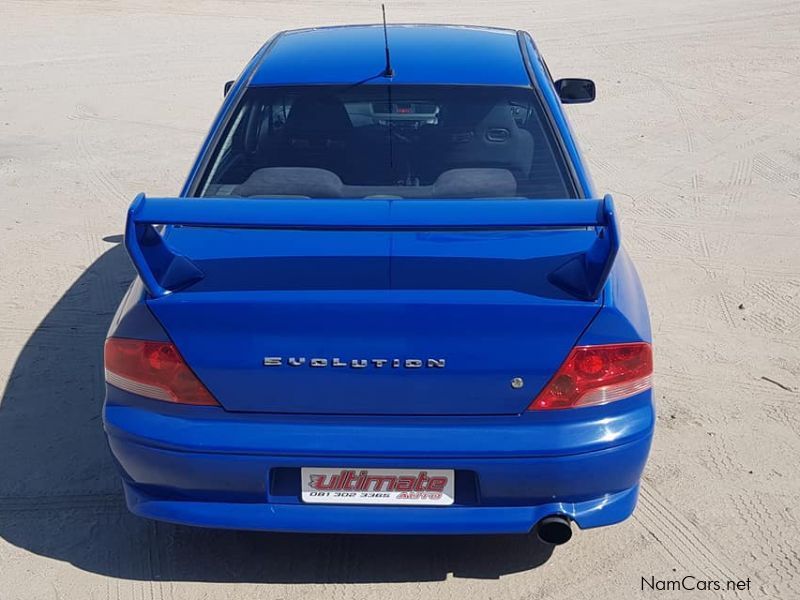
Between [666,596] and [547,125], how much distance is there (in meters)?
1.81

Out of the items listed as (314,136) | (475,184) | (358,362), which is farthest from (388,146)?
(358,362)

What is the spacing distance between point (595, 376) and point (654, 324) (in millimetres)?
2594

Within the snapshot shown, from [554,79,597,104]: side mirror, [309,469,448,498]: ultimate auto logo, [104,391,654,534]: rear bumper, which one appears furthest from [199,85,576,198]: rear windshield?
[554,79,597,104]: side mirror

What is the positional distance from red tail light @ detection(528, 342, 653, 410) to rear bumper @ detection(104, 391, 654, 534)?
0.05 m

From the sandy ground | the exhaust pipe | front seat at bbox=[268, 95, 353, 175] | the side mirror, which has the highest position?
front seat at bbox=[268, 95, 353, 175]

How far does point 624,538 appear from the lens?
350 cm

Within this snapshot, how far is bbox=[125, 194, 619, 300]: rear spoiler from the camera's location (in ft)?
8.79

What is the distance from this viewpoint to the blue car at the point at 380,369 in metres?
2.73

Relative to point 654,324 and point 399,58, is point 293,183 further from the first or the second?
point 654,324

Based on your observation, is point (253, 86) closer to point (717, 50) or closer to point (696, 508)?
point (696, 508)

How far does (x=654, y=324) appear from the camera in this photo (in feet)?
17.3

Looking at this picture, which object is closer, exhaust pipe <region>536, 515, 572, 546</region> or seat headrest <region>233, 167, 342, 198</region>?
exhaust pipe <region>536, 515, 572, 546</region>

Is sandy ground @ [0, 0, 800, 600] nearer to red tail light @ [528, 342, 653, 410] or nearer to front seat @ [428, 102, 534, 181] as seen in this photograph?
red tail light @ [528, 342, 653, 410]

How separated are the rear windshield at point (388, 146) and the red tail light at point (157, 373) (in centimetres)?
98
